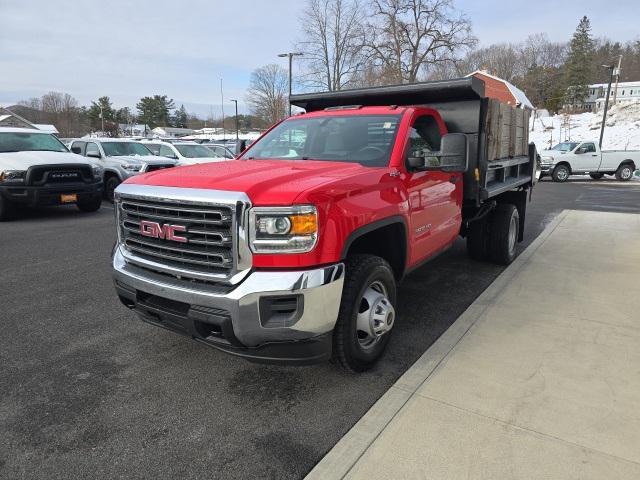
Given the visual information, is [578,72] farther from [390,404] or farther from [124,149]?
[390,404]

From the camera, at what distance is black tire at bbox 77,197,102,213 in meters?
10.1

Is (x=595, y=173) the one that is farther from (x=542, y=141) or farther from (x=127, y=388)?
(x=542, y=141)

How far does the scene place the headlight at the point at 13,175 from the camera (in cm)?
897

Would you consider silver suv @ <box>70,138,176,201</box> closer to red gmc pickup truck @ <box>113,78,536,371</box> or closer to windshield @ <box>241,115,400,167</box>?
windshield @ <box>241,115,400,167</box>

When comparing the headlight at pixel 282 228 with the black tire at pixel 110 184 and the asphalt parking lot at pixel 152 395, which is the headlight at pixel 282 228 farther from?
the black tire at pixel 110 184

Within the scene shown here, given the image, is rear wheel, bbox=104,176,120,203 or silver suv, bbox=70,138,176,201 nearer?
silver suv, bbox=70,138,176,201

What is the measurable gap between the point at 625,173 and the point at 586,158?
Result: 87.7 inches

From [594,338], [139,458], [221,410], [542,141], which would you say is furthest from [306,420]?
[542,141]

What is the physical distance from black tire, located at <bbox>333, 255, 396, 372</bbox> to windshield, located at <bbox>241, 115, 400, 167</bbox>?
2.86ft

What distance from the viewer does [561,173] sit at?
21078 millimetres

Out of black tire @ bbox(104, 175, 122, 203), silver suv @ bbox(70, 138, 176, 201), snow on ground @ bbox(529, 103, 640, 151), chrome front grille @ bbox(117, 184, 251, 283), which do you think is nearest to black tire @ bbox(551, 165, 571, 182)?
silver suv @ bbox(70, 138, 176, 201)

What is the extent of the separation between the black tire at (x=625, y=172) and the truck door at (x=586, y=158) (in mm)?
1277

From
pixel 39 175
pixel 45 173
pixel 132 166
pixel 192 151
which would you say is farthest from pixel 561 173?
pixel 39 175

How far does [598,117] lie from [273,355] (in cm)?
6047
